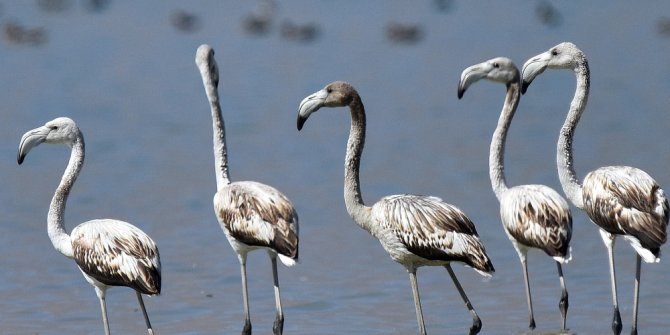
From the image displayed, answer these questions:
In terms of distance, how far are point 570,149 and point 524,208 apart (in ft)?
2.43

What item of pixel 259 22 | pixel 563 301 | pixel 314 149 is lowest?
pixel 563 301

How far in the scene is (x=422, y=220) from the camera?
964cm

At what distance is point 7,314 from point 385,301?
3563mm

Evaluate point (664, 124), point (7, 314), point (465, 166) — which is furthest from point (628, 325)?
point (664, 124)

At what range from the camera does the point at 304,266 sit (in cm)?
1460

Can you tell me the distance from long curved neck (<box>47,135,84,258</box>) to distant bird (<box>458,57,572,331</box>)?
3057 mm

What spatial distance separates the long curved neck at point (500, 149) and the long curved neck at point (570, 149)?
45 centimetres

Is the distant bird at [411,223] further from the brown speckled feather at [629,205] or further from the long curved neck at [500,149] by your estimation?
the brown speckled feather at [629,205]

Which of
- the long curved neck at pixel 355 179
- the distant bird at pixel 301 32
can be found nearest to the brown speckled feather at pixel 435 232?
the long curved neck at pixel 355 179

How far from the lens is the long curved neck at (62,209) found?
33.1ft

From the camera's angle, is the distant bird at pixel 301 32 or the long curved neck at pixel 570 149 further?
the distant bird at pixel 301 32

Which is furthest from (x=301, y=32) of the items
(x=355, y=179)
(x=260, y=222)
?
(x=260, y=222)

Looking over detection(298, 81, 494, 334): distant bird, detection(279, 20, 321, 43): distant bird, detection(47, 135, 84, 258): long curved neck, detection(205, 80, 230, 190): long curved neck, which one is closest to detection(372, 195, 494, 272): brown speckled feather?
detection(298, 81, 494, 334): distant bird

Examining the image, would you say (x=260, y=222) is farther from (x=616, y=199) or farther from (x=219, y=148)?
(x=616, y=199)
